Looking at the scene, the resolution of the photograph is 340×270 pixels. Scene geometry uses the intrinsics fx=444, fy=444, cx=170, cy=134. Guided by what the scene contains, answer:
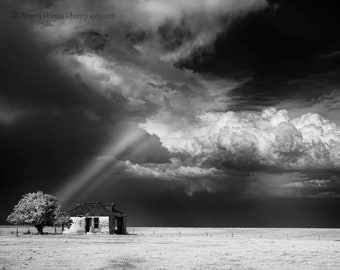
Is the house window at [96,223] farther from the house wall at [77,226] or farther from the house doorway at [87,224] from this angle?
the house wall at [77,226]

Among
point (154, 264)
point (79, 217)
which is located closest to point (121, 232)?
point (79, 217)

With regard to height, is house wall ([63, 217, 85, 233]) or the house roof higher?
the house roof

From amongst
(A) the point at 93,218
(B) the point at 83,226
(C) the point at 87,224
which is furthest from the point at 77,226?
(A) the point at 93,218

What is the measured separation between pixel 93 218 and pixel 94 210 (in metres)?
1.99

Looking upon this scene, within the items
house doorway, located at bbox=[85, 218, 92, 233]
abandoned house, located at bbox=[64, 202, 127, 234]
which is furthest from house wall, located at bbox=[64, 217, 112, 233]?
→ house doorway, located at bbox=[85, 218, 92, 233]

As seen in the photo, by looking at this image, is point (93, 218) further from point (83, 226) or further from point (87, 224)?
point (83, 226)

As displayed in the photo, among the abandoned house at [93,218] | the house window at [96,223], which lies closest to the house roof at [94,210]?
the abandoned house at [93,218]

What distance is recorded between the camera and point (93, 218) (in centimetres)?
8288

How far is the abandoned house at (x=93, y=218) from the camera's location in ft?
269

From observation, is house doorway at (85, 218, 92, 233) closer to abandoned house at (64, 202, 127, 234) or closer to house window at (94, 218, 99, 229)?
abandoned house at (64, 202, 127, 234)

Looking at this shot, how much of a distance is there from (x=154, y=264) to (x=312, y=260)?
13.3 meters

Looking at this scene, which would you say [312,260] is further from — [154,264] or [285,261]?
[154,264]

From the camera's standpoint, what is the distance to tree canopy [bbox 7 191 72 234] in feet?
256

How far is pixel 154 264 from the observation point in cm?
3061
